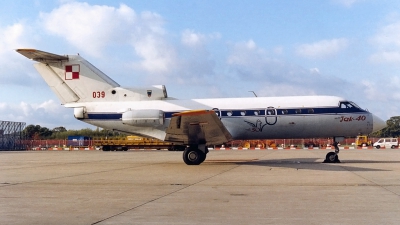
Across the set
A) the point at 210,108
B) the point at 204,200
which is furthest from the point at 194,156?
the point at 204,200

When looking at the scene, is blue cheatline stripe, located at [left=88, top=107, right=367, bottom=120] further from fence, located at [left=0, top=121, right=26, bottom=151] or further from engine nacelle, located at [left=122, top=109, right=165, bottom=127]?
fence, located at [left=0, top=121, right=26, bottom=151]

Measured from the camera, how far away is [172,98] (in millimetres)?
21484

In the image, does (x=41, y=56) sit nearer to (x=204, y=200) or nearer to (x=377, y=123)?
(x=204, y=200)

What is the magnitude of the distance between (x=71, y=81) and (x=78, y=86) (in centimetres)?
41

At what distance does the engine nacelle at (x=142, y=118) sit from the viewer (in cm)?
1972

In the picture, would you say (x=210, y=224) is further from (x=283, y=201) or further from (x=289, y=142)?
(x=289, y=142)

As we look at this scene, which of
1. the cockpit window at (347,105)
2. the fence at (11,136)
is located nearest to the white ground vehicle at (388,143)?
the cockpit window at (347,105)

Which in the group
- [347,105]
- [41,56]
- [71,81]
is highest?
[41,56]

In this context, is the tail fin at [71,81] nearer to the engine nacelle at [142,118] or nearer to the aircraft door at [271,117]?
the engine nacelle at [142,118]

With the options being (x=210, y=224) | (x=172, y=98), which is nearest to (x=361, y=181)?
(x=210, y=224)

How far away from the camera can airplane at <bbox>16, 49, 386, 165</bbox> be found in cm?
2069

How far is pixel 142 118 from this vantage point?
19750 millimetres

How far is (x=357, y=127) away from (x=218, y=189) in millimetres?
12390

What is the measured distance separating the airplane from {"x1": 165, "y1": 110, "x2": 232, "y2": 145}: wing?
93cm
